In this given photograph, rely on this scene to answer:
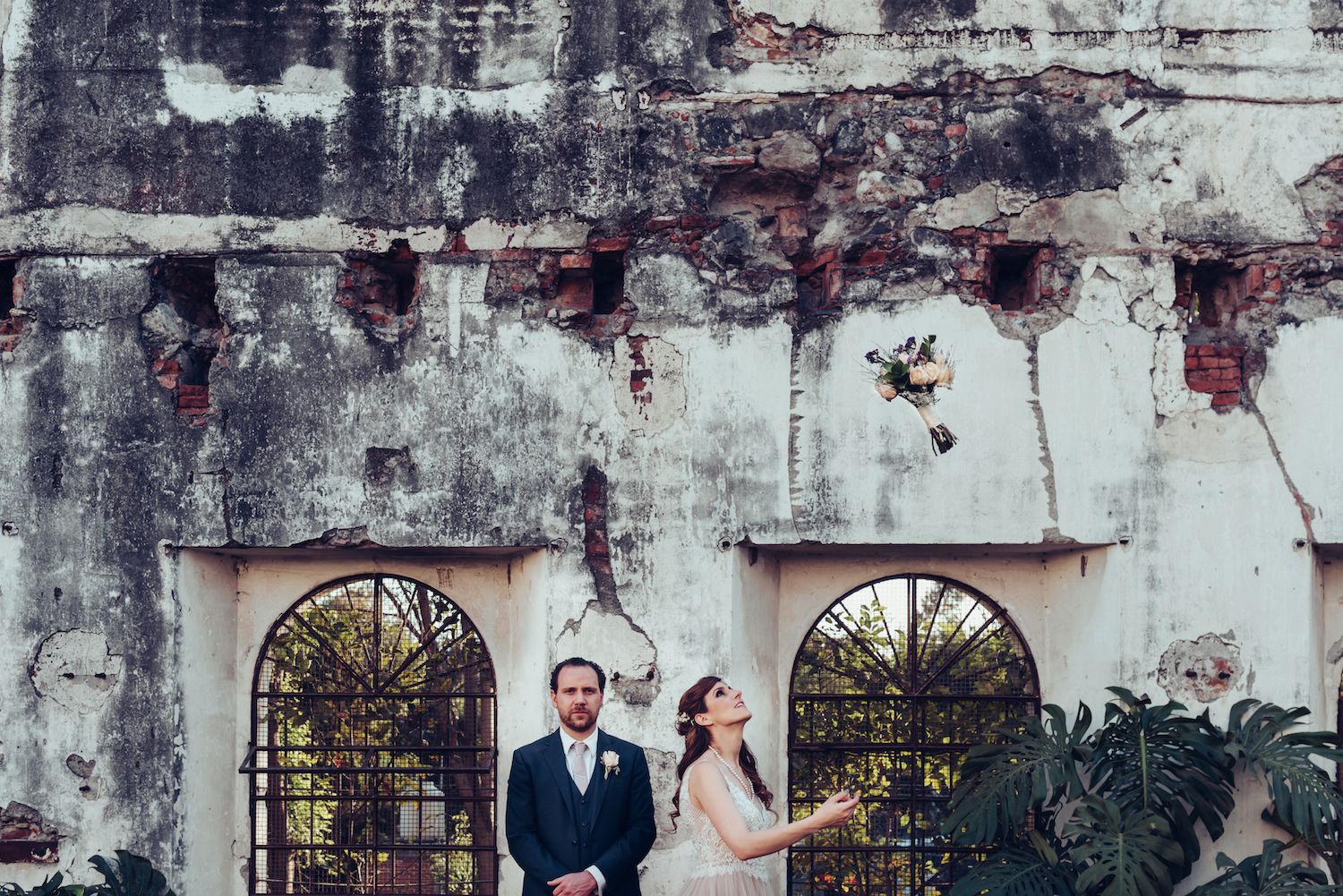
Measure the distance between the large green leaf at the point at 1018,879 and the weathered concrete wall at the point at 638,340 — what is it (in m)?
1.01

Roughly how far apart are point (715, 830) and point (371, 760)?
2.35 metres

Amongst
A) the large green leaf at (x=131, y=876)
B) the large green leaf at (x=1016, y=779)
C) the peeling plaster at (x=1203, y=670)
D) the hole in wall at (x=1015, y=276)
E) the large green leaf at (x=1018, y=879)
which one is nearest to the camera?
the large green leaf at (x=1018, y=879)

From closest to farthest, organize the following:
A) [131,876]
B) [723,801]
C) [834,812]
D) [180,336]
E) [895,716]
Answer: [834,812], [723,801], [131,876], [180,336], [895,716]

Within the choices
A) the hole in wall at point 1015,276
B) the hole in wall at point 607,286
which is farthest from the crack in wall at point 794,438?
the hole in wall at point 1015,276

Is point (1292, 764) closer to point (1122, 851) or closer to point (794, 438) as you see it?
point (1122, 851)

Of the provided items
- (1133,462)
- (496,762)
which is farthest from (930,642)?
(496,762)

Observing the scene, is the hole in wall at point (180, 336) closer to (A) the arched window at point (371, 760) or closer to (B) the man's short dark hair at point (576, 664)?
(A) the arched window at point (371, 760)

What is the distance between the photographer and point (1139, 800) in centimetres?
484

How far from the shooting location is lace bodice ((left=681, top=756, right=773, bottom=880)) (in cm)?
416

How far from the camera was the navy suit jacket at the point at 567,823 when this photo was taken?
4438mm

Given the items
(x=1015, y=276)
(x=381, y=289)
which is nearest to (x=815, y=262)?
(x=1015, y=276)

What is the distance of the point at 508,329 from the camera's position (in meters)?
5.54

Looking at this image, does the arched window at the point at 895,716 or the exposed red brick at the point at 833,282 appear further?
the arched window at the point at 895,716

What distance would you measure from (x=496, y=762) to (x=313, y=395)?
2055mm
